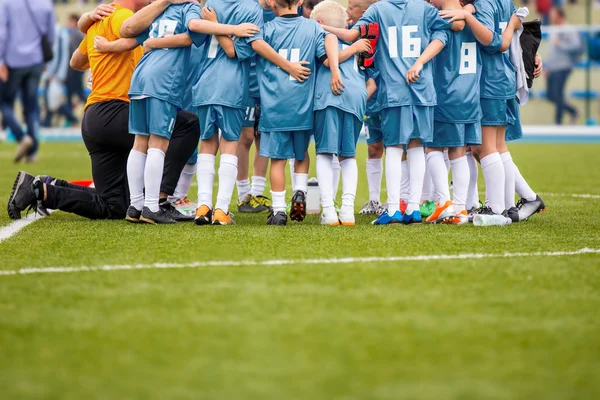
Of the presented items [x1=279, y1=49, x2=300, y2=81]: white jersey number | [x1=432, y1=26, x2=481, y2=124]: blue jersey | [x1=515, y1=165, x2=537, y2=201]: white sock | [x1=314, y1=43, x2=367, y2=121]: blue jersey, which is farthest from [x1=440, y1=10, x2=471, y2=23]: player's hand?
[x1=515, y1=165, x2=537, y2=201]: white sock

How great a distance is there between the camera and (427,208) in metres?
7.30

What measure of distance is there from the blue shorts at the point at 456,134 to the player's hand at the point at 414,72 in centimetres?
44

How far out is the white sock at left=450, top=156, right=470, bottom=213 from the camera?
653 centimetres

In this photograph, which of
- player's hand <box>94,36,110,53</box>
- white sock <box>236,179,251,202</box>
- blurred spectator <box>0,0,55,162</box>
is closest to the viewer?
player's hand <box>94,36,110,53</box>

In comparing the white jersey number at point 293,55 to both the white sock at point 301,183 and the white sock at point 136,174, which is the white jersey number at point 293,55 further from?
the white sock at point 136,174

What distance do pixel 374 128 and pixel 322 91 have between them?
1194mm

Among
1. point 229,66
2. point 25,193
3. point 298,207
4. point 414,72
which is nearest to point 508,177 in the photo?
point 414,72

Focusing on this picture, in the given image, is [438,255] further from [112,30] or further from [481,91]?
[112,30]

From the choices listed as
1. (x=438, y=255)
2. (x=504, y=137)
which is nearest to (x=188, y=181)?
(x=504, y=137)

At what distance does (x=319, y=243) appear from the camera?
17.5 ft

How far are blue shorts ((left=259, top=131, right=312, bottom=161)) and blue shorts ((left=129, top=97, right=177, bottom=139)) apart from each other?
65cm

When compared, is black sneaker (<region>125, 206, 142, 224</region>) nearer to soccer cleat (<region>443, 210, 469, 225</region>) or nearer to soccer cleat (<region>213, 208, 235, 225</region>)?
soccer cleat (<region>213, 208, 235, 225</region>)

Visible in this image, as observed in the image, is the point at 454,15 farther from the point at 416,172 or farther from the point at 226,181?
the point at 226,181

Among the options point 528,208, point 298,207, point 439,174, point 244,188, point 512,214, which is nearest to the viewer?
point 298,207
